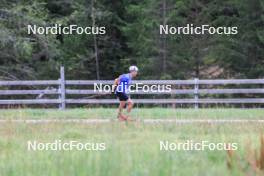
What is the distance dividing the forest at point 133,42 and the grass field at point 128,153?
50.9 feet

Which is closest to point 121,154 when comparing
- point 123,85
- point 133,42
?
point 123,85

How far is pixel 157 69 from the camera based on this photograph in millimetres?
31641

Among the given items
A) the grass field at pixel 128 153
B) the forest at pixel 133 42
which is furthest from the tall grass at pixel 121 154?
the forest at pixel 133 42

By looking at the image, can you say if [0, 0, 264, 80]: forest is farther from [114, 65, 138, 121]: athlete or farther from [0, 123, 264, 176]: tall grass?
[0, 123, 264, 176]: tall grass

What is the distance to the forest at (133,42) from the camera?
31.1m

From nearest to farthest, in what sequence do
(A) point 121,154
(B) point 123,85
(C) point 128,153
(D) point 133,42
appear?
1. (A) point 121,154
2. (C) point 128,153
3. (B) point 123,85
4. (D) point 133,42

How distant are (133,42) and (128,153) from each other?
969 inches

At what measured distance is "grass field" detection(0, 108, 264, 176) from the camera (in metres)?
8.31

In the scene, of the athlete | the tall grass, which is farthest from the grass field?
the athlete

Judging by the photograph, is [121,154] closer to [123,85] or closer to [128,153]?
[128,153]

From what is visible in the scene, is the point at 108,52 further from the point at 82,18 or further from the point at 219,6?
the point at 219,6

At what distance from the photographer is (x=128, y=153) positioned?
377 inches

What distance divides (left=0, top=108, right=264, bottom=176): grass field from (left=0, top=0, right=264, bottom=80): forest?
50.9 feet

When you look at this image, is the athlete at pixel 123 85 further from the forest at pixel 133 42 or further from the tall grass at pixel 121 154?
the forest at pixel 133 42
